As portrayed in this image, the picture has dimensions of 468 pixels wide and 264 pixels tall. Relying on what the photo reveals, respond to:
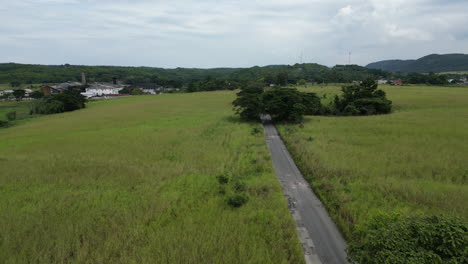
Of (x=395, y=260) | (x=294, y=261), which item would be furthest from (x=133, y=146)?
(x=395, y=260)

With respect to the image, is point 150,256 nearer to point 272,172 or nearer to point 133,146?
point 272,172

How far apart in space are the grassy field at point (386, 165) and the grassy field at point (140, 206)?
3.19 m

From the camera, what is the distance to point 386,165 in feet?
55.1

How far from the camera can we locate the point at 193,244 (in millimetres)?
9594

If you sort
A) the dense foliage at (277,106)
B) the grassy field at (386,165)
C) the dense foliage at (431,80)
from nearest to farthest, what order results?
the grassy field at (386,165)
the dense foliage at (277,106)
the dense foliage at (431,80)

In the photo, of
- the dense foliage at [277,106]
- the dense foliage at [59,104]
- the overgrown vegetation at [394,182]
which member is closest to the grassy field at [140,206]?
the overgrown vegetation at [394,182]

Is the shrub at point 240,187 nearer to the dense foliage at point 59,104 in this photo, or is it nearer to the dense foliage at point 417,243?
the dense foliage at point 417,243

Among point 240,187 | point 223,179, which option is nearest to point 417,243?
point 240,187

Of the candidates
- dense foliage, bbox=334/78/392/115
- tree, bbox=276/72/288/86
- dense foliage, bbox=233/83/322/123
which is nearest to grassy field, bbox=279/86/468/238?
dense foliage, bbox=233/83/322/123

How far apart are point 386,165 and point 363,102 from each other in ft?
92.1

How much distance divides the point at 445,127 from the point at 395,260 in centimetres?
2702

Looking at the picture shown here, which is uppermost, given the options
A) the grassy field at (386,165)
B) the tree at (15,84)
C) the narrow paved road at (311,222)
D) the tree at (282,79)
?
the tree at (282,79)

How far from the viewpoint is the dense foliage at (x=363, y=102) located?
133 ft

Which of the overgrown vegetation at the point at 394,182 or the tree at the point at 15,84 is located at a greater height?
the tree at the point at 15,84
